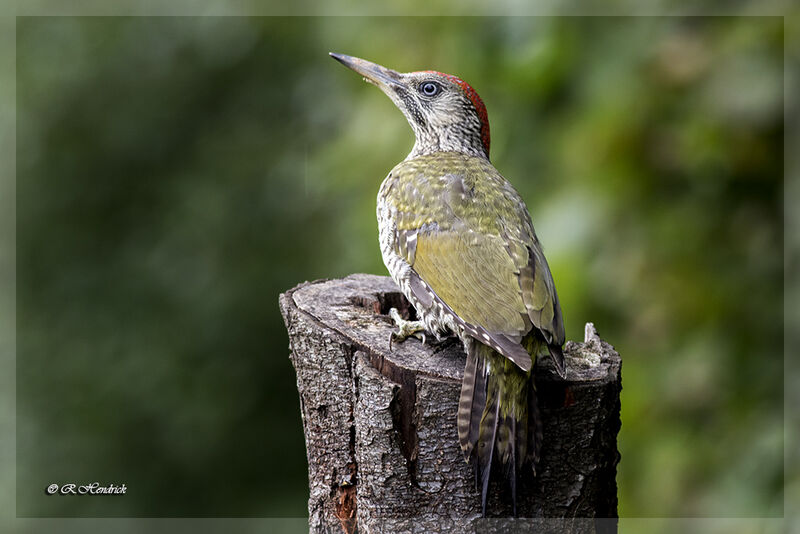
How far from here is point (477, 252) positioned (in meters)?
2.62

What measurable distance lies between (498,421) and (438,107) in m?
1.46

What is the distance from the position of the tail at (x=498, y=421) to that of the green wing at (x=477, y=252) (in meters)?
0.11

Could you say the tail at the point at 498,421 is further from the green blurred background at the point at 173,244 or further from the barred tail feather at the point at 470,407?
the green blurred background at the point at 173,244

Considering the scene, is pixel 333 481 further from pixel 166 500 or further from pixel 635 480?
pixel 166 500

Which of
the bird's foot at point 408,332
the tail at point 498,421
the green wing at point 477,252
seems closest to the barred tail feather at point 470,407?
the tail at point 498,421

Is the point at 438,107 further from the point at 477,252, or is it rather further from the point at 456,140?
the point at 477,252

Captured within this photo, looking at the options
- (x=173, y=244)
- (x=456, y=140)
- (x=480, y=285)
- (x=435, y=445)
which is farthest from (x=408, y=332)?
(x=173, y=244)

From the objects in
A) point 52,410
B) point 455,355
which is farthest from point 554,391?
point 52,410

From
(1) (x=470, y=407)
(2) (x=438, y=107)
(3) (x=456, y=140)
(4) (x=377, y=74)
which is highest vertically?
(4) (x=377, y=74)

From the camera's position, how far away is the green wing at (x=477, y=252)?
2.41 meters

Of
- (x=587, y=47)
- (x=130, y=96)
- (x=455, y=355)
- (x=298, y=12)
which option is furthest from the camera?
(x=130, y=96)

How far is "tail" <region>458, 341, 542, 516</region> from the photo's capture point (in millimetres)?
2326

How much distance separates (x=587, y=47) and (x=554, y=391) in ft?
5.64

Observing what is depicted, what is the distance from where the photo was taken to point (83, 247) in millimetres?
6367
